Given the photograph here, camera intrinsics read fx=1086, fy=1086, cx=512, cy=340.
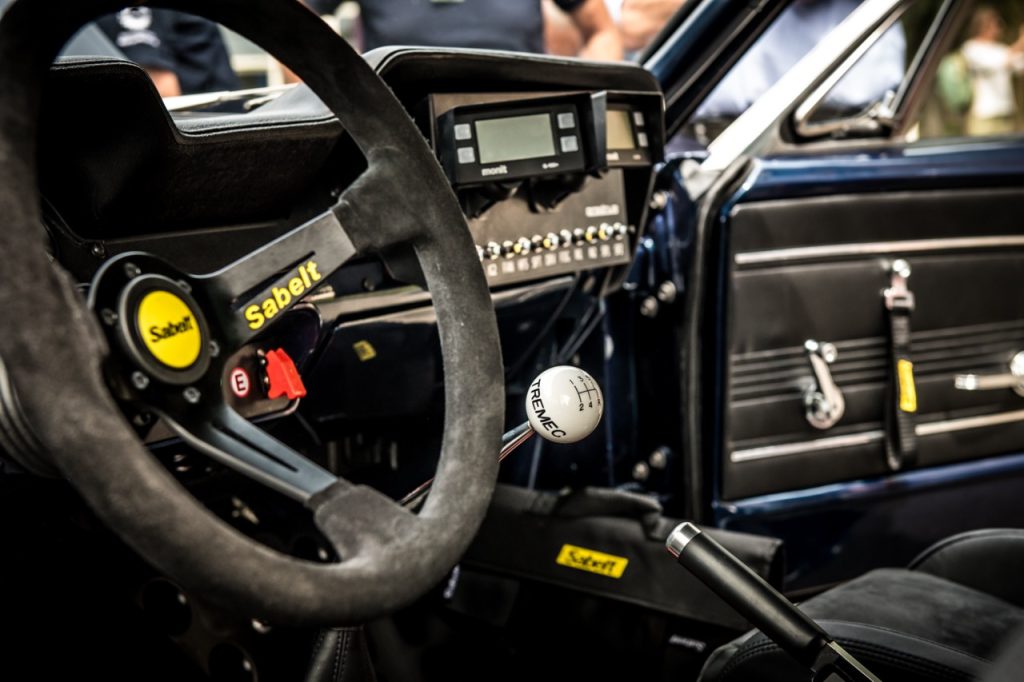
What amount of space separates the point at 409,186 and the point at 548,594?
37.0 inches

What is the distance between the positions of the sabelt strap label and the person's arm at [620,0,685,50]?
2.43ft

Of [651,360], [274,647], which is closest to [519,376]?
[651,360]

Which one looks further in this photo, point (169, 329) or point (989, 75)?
point (989, 75)

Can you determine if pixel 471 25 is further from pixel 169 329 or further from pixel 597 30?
pixel 169 329

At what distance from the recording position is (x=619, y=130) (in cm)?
161

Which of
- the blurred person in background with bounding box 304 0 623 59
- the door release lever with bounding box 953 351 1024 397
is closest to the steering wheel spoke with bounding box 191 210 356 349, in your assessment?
the blurred person in background with bounding box 304 0 623 59

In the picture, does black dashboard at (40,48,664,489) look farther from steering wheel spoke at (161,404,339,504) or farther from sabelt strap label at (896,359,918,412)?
sabelt strap label at (896,359,918,412)

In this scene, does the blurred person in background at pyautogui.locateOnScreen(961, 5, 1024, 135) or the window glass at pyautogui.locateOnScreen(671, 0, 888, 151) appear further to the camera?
the blurred person in background at pyautogui.locateOnScreen(961, 5, 1024, 135)

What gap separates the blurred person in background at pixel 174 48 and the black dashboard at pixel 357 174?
41.8 inches

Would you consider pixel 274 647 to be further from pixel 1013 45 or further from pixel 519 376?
pixel 1013 45

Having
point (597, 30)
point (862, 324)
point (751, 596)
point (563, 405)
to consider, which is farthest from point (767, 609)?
point (597, 30)

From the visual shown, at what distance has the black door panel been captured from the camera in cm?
187

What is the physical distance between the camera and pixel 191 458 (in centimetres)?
115

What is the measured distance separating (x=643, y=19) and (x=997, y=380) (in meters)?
0.97
